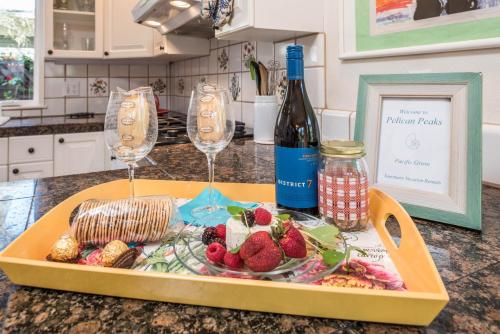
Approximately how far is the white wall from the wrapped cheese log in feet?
2.38

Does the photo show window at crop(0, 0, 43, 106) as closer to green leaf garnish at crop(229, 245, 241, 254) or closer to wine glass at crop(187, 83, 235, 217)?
wine glass at crop(187, 83, 235, 217)

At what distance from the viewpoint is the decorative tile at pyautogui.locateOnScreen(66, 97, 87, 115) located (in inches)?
110

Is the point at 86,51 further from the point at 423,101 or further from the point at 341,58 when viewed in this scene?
the point at 423,101

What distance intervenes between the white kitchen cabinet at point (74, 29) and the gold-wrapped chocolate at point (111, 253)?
8.05 ft

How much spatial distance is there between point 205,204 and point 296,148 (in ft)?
0.67

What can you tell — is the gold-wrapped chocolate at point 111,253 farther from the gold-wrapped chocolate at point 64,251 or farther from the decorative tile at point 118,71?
the decorative tile at point 118,71

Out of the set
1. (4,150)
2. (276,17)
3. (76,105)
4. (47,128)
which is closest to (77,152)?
(47,128)

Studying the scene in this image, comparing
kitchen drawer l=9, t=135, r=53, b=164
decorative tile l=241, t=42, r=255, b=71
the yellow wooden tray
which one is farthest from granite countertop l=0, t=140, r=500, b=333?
kitchen drawer l=9, t=135, r=53, b=164

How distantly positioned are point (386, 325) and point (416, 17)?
807 millimetres

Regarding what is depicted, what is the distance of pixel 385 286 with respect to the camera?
1.21ft

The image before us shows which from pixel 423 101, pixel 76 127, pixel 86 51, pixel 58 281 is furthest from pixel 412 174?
pixel 86 51

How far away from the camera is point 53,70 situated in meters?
2.71

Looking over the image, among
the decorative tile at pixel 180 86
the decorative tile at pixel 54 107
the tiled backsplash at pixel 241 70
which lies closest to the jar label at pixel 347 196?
the tiled backsplash at pixel 241 70

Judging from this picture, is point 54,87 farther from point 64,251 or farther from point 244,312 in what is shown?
point 244,312
